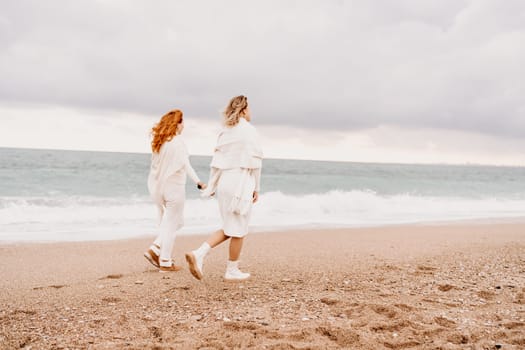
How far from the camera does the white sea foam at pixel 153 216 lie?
9414mm

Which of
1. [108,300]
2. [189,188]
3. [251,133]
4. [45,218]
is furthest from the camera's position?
[189,188]

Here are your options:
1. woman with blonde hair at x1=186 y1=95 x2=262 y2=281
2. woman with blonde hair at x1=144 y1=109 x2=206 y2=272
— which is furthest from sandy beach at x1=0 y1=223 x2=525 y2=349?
woman with blonde hair at x1=186 y1=95 x2=262 y2=281

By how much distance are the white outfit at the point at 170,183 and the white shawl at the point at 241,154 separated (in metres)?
0.81

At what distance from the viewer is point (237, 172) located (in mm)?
4934

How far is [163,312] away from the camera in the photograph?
3912mm

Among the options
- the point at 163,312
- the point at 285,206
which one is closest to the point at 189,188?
the point at 285,206

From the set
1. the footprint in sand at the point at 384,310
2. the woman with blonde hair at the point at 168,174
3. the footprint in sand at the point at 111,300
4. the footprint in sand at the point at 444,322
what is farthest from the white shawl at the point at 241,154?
the footprint in sand at the point at 444,322

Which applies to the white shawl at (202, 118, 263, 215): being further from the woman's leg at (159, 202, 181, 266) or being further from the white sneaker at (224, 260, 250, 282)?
the woman's leg at (159, 202, 181, 266)

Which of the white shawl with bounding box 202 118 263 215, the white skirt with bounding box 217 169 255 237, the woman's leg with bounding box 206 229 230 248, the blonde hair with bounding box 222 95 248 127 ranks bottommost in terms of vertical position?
the woman's leg with bounding box 206 229 230 248

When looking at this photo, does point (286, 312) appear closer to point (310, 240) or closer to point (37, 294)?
point (37, 294)

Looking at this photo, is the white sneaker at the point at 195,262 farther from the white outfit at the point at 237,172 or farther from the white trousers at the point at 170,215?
the white trousers at the point at 170,215

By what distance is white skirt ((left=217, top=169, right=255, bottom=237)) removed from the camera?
4898mm

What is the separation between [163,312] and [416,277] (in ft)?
9.93

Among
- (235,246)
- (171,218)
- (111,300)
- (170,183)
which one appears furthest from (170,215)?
(111,300)
